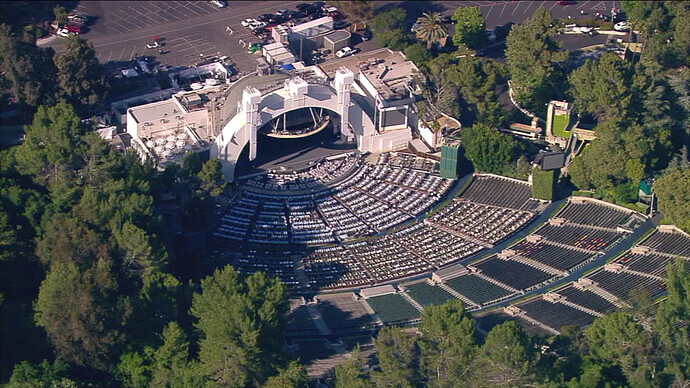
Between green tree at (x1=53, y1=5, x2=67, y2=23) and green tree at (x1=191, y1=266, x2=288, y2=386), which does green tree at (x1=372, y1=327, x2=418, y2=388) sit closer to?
green tree at (x1=191, y1=266, x2=288, y2=386)

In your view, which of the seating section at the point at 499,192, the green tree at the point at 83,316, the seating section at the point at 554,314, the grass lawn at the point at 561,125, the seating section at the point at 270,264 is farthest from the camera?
the grass lawn at the point at 561,125

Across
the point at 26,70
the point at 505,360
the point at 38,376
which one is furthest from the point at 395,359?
the point at 26,70

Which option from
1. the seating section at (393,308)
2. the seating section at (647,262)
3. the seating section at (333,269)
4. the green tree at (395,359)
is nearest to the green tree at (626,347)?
the green tree at (395,359)

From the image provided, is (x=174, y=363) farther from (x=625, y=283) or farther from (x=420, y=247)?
(x=625, y=283)

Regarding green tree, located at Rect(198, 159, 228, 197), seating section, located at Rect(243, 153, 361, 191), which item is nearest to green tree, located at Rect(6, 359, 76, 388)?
green tree, located at Rect(198, 159, 228, 197)

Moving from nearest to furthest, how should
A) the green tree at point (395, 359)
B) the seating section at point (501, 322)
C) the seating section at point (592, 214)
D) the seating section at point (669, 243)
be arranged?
the green tree at point (395, 359) → the seating section at point (501, 322) → the seating section at point (669, 243) → the seating section at point (592, 214)

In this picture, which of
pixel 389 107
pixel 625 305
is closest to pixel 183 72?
pixel 389 107

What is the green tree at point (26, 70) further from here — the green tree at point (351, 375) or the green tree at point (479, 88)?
the green tree at point (351, 375)
